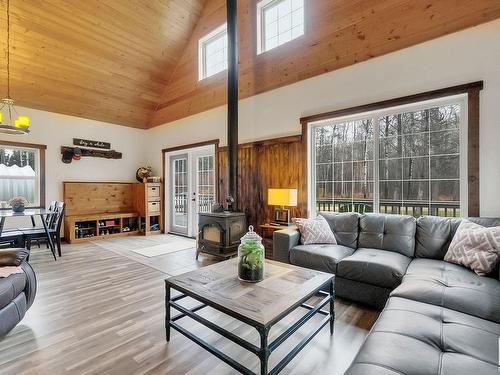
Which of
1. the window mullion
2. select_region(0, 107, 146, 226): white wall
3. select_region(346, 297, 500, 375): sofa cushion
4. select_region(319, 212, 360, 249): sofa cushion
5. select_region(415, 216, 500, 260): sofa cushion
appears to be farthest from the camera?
select_region(0, 107, 146, 226): white wall

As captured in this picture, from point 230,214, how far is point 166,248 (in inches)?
72.3

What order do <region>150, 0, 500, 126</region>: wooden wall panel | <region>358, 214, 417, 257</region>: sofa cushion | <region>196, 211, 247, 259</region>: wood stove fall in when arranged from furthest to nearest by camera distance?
<region>196, 211, 247, 259</region>: wood stove < <region>150, 0, 500, 126</region>: wooden wall panel < <region>358, 214, 417, 257</region>: sofa cushion

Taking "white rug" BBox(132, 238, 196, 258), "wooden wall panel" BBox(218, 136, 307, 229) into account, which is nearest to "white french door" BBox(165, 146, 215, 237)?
"white rug" BBox(132, 238, 196, 258)

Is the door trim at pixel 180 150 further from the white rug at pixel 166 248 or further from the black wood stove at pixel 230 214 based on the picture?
the white rug at pixel 166 248

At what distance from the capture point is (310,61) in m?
3.93

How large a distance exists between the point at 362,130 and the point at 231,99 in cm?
212

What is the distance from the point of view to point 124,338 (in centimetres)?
207

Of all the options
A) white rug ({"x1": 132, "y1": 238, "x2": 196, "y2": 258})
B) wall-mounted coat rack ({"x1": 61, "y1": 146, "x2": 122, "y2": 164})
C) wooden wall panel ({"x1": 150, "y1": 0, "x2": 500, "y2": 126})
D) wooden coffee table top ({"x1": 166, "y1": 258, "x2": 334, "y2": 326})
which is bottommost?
white rug ({"x1": 132, "y1": 238, "x2": 196, "y2": 258})

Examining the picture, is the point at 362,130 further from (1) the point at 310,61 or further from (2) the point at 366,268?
(2) the point at 366,268

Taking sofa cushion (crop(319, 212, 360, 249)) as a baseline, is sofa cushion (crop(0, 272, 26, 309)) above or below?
below

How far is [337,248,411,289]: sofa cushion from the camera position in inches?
91.4

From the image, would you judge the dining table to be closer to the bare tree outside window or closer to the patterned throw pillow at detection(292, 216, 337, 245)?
the patterned throw pillow at detection(292, 216, 337, 245)

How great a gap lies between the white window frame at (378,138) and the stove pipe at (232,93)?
123cm

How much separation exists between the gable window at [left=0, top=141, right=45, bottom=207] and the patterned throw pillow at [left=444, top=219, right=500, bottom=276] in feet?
23.0
